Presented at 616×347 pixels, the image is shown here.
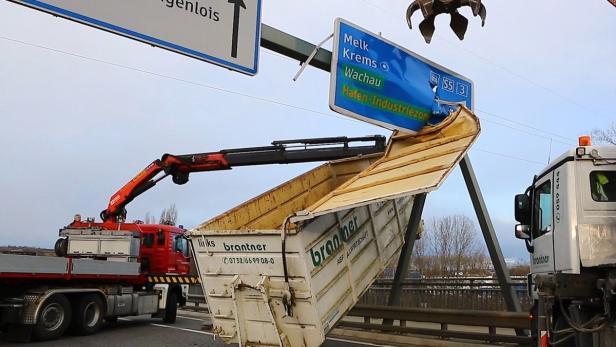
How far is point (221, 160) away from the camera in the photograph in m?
16.2

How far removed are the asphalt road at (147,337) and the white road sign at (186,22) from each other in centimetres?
756

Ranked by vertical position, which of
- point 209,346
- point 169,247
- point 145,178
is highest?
point 145,178

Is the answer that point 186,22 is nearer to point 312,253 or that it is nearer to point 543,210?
point 312,253

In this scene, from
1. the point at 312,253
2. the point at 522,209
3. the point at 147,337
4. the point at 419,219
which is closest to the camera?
the point at 312,253

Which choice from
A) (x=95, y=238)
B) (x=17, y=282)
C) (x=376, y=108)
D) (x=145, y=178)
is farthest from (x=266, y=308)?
(x=145, y=178)

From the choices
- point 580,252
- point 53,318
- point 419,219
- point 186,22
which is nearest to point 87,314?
point 53,318

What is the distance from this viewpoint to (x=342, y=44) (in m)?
7.52

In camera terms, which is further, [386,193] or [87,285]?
[87,285]

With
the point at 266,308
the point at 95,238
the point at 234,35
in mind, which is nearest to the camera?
the point at 234,35

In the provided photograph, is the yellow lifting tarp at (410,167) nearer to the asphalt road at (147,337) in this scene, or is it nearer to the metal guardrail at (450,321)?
the metal guardrail at (450,321)

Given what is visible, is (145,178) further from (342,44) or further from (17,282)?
(342,44)

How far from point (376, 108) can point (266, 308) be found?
137 inches

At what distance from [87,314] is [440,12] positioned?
1103cm

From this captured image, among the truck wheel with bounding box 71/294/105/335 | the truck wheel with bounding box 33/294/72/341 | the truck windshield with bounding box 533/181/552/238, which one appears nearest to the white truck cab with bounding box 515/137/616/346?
the truck windshield with bounding box 533/181/552/238
